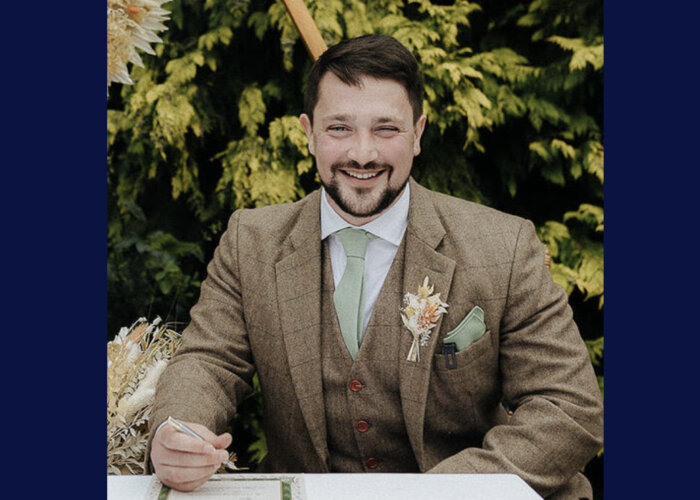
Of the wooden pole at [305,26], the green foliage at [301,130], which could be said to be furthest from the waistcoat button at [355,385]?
the wooden pole at [305,26]

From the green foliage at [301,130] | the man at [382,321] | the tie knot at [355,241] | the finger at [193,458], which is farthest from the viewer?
the green foliage at [301,130]

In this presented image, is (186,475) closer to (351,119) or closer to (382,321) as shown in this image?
(382,321)

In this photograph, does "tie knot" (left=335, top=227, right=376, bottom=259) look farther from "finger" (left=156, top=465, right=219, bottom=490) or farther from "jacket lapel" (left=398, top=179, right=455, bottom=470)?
"finger" (left=156, top=465, right=219, bottom=490)

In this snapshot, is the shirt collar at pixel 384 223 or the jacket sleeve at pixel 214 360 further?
the shirt collar at pixel 384 223

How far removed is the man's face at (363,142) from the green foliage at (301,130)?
1.55 feet

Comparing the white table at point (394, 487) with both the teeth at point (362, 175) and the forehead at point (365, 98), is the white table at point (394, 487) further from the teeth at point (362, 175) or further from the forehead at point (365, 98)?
the forehead at point (365, 98)

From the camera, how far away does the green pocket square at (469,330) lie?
1.83 metres

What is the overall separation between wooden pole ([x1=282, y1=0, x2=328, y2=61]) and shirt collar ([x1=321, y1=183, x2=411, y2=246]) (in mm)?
482

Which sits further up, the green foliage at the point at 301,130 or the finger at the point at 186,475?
the green foliage at the point at 301,130

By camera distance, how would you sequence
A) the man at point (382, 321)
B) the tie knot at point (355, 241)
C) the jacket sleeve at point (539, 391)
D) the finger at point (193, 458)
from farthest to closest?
1. the tie knot at point (355, 241)
2. the man at point (382, 321)
3. the jacket sleeve at point (539, 391)
4. the finger at point (193, 458)

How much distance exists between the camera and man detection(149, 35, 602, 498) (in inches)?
70.5

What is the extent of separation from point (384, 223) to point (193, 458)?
2.70 ft

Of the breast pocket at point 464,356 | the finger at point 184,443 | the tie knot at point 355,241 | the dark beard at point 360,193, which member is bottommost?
the finger at point 184,443

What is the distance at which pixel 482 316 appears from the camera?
1830 millimetres
